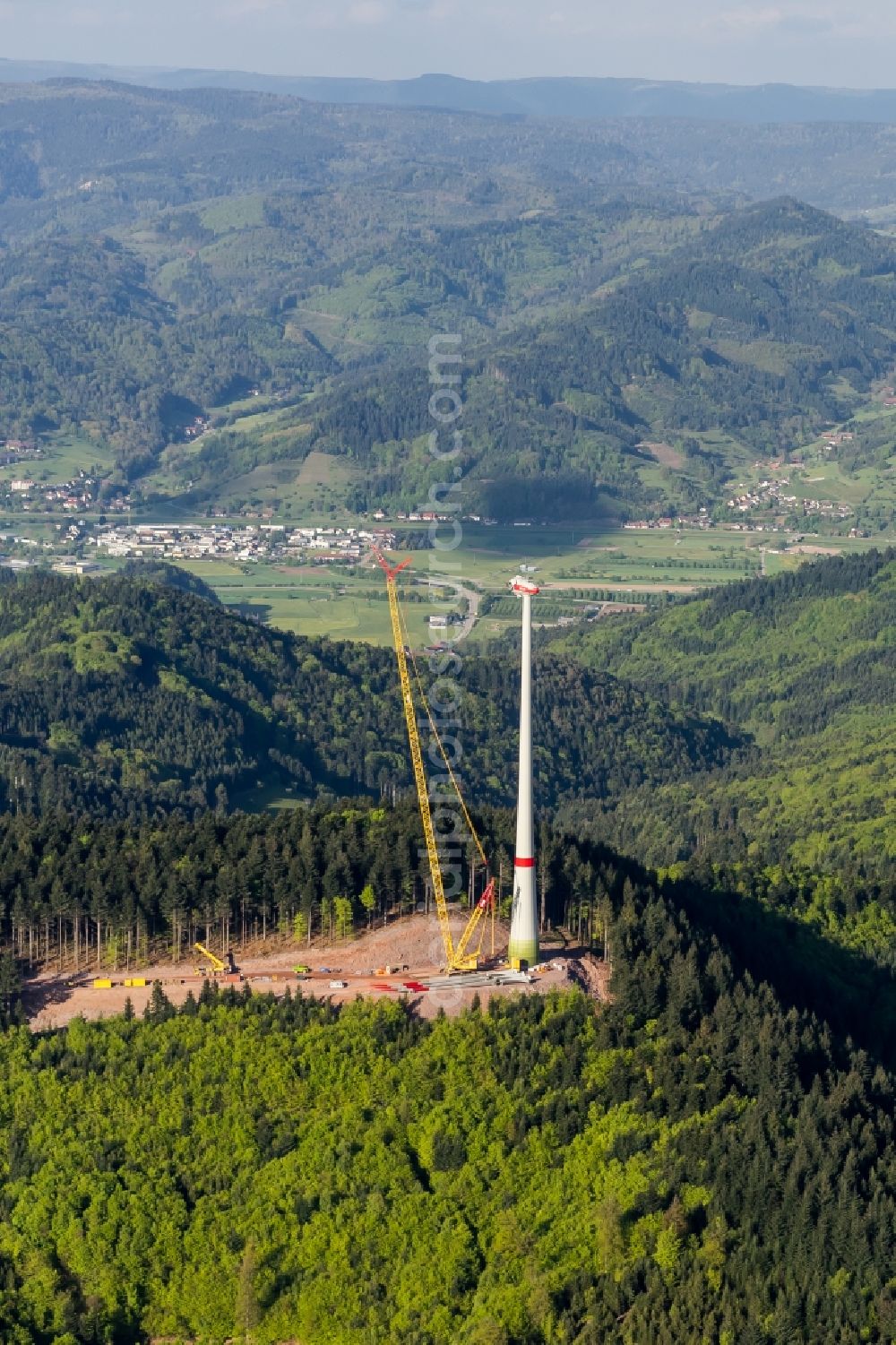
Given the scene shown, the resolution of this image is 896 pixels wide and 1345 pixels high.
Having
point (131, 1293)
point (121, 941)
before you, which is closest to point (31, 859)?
point (121, 941)

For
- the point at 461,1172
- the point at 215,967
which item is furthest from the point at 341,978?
the point at 461,1172

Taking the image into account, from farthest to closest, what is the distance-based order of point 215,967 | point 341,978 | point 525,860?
point 215,967, point 341,978, point 525,860

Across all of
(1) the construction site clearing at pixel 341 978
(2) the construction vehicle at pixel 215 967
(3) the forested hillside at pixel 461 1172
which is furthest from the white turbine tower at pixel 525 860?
(2) the construction vehicle at pixel 215 967

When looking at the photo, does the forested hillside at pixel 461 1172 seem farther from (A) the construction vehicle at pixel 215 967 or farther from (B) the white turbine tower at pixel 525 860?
(A) the construction vehicle at pixel 215 967

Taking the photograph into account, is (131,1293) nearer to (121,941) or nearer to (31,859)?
(121,941)

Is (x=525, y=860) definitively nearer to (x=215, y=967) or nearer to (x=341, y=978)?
(x=341, y=978)

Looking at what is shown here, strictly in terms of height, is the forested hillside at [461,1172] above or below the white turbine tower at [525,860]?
below

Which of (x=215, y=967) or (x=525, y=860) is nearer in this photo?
(x=525, y=860)
